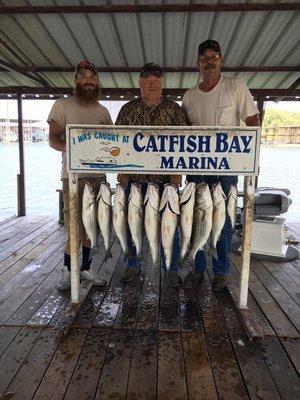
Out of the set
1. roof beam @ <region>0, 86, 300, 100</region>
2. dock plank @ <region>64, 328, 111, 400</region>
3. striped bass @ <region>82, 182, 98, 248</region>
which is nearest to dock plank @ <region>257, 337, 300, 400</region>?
dock plank @ <region>64, 328, 111, 400</region>

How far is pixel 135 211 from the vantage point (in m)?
2.65

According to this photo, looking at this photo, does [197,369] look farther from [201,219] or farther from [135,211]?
[135,211]

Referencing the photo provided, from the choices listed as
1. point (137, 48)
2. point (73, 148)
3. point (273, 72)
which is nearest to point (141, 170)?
point (73, 148)

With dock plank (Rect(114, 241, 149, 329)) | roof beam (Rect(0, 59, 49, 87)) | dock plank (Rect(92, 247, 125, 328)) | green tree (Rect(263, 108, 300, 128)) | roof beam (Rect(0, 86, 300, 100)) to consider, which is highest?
green tree (Rect(263, 108, 300, 128))

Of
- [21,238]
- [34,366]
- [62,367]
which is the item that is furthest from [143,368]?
[21,238]

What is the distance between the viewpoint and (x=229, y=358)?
2.24 m

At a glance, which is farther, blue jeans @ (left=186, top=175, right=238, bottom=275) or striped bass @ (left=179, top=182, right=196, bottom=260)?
blue jeans @ (left=186, top=175, right=238, bottom=275)

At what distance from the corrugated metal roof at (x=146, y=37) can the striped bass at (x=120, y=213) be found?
6.88ft

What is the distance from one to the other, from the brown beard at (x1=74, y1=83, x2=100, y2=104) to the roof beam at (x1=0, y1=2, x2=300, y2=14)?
94 centimetres

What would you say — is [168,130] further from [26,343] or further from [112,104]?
[112,104]

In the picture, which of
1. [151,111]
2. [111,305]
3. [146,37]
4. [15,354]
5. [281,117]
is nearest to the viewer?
[15,354]

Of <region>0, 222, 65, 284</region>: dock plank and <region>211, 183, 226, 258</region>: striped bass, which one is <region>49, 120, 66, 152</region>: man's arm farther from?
<region>0, 222, 65, 284</region>: dock plank

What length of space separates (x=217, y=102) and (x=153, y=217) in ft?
4.08

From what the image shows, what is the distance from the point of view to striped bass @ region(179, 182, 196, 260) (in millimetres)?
2602
